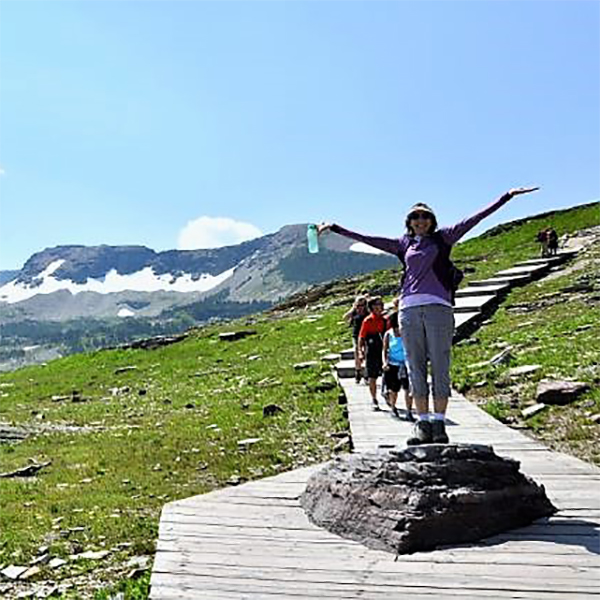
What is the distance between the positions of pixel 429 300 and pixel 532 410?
800 cm

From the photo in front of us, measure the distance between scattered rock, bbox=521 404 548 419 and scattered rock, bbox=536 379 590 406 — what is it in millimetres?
293

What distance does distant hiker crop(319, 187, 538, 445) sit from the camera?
30.5 ft

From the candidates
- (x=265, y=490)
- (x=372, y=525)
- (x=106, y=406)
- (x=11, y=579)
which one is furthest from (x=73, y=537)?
(x=106, y=406)

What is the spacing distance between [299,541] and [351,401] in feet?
36.5

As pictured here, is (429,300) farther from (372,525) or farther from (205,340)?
(205,340)

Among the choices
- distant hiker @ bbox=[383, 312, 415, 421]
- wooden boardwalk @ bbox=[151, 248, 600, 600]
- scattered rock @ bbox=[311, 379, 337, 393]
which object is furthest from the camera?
scattered rock @ bbox=[311, 379, 337, 393]

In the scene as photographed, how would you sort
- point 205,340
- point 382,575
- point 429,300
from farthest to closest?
point 205,340
point 429,300
point 382,575

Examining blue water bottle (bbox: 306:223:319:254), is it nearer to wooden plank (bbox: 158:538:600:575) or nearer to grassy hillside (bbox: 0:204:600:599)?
wooden plank (bbox: 158:538:600:575)

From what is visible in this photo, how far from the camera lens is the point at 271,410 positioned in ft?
67.3

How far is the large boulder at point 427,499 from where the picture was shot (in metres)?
7.60

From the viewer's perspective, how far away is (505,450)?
12.3m

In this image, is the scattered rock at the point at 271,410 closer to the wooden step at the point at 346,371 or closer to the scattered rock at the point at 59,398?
the wooden step at the point at 346,371

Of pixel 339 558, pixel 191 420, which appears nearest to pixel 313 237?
pixel 339 558

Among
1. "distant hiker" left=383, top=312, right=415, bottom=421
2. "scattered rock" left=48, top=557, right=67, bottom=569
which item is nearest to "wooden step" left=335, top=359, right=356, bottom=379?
"distant hiker" left=383, top=312, right=415, bottom=421
